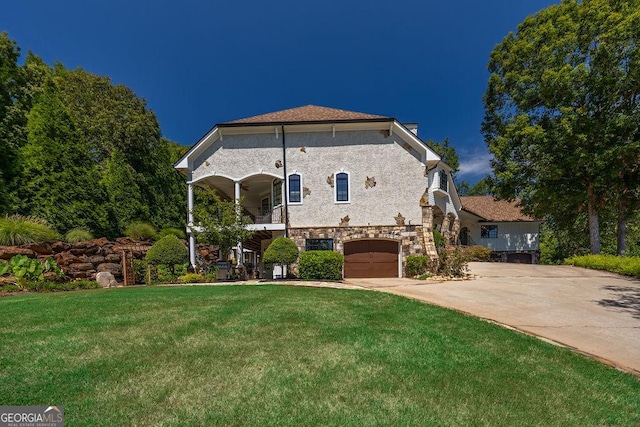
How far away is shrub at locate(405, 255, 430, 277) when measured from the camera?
14.6m

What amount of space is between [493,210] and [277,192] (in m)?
24.1

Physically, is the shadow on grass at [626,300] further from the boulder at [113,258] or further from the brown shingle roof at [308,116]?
the boulder at [113,258]

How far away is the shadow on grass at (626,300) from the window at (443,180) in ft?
32.5

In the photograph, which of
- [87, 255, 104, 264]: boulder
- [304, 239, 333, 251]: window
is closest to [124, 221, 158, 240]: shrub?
[87, 255, 104, 264]: boulder

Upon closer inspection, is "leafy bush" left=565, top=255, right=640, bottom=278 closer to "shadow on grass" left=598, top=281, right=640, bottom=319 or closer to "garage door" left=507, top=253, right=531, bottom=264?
"shadow on grass" left=598, top=281, right=640, bottom=319

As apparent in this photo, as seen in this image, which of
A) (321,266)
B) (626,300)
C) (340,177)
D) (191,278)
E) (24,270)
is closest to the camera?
(626,300)

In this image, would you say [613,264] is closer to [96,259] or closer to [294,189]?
[294,189]

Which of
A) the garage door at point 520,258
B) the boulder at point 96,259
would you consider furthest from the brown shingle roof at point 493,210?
the boulder at point 96,259

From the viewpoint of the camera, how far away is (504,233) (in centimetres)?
2905

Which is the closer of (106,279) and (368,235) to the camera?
(106,279)

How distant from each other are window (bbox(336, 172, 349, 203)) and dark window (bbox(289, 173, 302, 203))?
6.77 feet

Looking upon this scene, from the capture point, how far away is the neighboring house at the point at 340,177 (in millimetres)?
15461

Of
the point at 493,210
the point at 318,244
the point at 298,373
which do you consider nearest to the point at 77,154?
the point at 318,244

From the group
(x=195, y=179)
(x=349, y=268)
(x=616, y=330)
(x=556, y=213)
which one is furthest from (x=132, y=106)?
(x=556, y=213)
